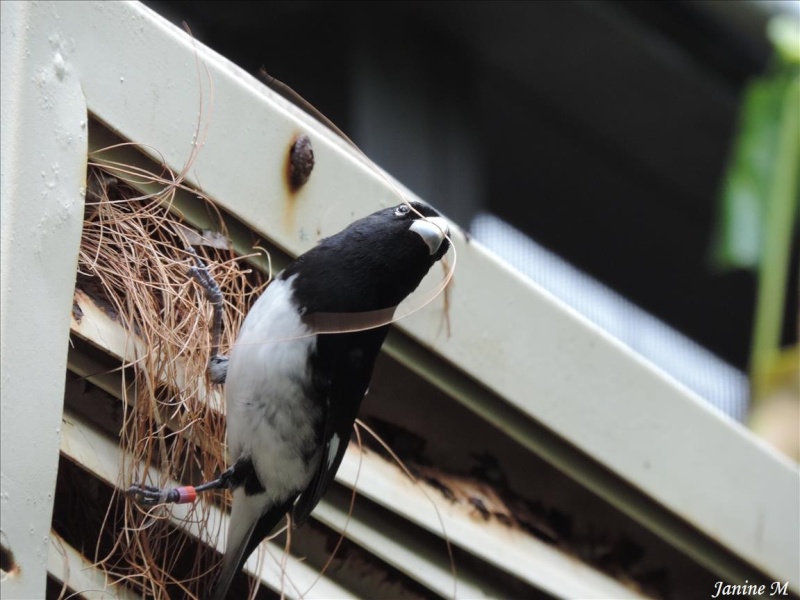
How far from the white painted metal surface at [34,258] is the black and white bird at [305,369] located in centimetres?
41

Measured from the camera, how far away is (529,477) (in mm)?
2805

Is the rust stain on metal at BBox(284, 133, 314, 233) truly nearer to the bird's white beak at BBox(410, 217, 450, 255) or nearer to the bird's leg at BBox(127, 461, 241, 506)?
the bird's white beak at BBox(410, 217, 450, 255)

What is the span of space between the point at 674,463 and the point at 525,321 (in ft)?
1.98

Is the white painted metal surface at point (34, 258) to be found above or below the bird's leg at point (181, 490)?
above

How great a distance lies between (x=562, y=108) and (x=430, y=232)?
10.5ft

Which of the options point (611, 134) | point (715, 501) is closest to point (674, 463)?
point (715, 501)

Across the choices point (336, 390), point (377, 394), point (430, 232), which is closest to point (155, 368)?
point (336, 390)

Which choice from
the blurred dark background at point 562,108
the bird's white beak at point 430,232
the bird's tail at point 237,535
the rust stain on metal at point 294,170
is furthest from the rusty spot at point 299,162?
the blurred dark background at point 562,108

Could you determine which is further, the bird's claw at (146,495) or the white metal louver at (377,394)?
the bird's claw at (146,495)

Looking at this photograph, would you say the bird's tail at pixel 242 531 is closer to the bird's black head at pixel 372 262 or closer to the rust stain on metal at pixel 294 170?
the bird's black head at pixel 372 262

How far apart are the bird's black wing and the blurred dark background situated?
1836 millimetres

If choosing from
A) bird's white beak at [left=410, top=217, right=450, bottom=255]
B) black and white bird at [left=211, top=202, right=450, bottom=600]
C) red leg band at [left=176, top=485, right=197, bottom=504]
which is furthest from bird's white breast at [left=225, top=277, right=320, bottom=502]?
bird's white beak at [left=410, top=217, right=450, bottom=255]

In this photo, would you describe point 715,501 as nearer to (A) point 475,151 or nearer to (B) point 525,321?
(B) point 525,321

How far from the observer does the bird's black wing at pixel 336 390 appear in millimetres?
2080
